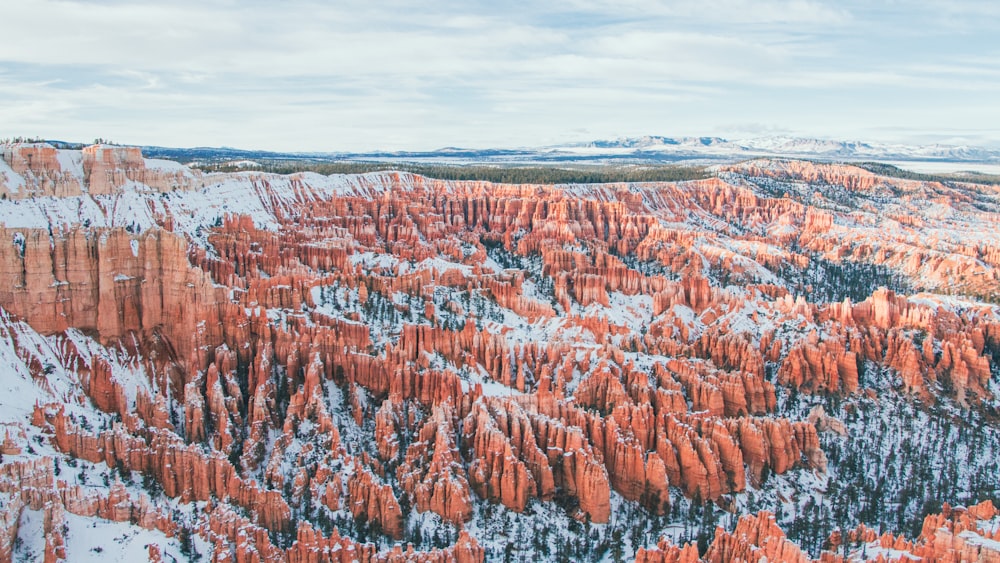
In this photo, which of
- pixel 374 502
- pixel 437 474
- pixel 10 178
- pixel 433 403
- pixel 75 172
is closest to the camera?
pixel 374 502

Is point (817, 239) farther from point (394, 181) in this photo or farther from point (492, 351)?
point (492, 351)

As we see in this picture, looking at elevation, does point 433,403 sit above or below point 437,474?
above

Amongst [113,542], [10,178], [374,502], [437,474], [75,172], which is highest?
[75,172]

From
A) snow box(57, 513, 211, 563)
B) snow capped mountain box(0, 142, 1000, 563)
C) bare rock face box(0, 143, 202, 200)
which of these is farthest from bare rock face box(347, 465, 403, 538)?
bare rock face box(0, 143, 202, 200)

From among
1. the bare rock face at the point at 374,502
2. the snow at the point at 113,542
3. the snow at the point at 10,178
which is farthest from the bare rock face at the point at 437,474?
the snow at the point at 10,178

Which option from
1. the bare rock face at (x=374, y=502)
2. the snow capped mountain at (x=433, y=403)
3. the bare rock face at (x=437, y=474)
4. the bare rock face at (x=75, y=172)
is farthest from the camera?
Result: the bare rock face at (x=75, y=172)

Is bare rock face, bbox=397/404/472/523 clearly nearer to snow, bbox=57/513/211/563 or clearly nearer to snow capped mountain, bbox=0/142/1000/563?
snow capped mountain, bbox=0/142/1000/563

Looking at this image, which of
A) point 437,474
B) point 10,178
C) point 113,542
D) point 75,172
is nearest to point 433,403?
point 437,474

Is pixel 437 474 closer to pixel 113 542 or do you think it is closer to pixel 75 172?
pixel 113 542

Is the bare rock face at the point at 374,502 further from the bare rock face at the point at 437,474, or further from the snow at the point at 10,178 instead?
the snow at the point at 10,178

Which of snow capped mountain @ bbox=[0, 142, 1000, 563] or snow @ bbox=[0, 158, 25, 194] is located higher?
snow @ bbox=[0, 158, 25, 194]

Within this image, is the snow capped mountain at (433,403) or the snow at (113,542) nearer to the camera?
the snow at (113,542)

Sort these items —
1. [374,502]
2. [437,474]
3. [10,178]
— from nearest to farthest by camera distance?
[374,502], [437,474], [10,178]
